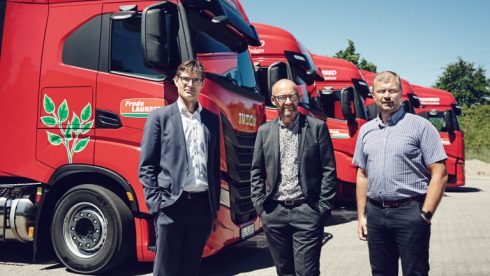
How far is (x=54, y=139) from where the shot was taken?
16.5 ft

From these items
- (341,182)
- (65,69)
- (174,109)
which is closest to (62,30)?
(65,69)

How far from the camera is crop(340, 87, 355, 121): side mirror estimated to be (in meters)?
9.34

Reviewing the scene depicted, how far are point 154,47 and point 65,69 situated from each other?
137 cm

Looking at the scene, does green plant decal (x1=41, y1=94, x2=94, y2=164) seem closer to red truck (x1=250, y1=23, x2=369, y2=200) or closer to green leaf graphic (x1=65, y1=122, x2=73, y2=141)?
green leaf graphic (x1=65, y1=122, x2=73, y2=141)

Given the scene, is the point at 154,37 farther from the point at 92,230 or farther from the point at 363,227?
the point at 363,227

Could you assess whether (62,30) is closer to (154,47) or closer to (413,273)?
(154,47)

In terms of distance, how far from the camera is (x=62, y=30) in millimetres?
5164

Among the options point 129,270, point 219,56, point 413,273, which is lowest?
point 129,270

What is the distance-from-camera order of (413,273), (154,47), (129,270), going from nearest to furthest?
(413,273), (154,47), (129,270)

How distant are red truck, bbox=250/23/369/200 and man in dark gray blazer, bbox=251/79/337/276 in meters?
3.36

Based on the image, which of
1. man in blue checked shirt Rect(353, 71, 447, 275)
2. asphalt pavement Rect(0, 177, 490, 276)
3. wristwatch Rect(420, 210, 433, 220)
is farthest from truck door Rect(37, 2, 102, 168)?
wristwatch Rect(420, 210, 433, 220)

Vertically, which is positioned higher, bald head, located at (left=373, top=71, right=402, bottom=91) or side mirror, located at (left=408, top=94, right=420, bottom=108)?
bald head, located at (left=373, top=71, right=402, bottom=91)

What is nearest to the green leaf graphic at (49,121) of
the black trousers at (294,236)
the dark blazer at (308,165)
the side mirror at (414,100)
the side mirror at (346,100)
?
the dark blazer at (308,165)

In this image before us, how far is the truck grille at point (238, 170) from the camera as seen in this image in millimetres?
4844
